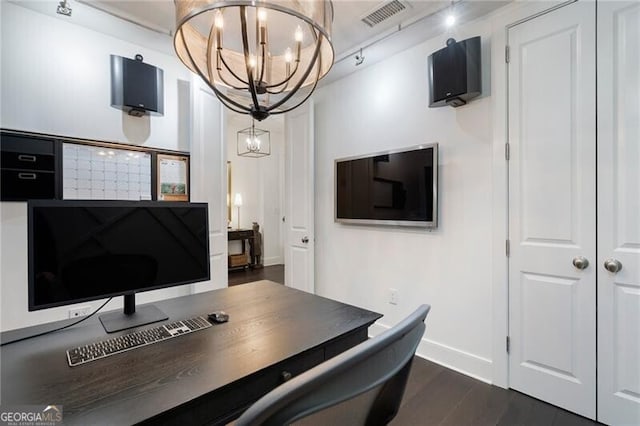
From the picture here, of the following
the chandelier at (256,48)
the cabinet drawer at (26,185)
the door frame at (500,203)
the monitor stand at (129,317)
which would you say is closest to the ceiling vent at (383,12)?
the chandelier at (256,48)

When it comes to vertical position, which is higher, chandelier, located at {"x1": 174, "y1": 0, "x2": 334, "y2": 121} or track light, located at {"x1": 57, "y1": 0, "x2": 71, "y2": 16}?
track light, located at {"x1": 57, "y1": 0, "x2": 71, "y2": 16}

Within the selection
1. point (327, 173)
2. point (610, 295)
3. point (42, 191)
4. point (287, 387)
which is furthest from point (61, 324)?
point (610, 295)

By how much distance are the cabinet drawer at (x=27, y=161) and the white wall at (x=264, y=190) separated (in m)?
3.78

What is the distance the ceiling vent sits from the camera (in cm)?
209

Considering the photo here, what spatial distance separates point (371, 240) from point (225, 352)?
2.13m

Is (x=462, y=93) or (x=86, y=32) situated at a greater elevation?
(x=86, y=32)

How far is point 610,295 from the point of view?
67.6 inches

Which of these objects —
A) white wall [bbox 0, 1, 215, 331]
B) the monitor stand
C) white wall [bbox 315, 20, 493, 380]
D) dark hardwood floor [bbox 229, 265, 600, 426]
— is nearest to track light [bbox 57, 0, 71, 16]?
white wall [bbox 0, 1, 215, 331]

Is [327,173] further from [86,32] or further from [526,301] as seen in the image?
[86,32]

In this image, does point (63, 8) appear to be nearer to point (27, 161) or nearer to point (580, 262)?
point (27, 161)

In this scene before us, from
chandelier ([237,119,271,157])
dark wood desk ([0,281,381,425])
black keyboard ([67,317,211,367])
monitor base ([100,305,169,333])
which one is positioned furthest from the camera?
chandelier ([237,119,271,157])

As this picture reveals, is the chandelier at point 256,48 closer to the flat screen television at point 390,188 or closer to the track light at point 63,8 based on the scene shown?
the track light at point 63,8

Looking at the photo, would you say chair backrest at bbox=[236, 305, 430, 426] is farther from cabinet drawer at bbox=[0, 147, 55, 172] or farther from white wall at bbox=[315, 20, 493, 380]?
cabinet drawer at bbox=[0, 147, 55, 172]

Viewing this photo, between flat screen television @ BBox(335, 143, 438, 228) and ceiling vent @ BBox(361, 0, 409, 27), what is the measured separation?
101cm
